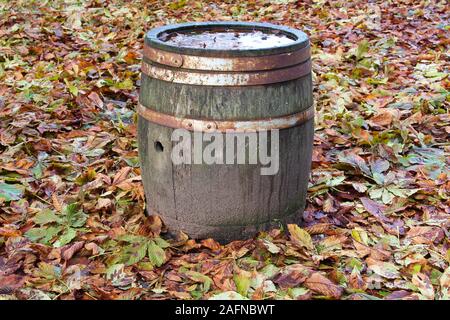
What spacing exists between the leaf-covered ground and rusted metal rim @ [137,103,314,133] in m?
0.52

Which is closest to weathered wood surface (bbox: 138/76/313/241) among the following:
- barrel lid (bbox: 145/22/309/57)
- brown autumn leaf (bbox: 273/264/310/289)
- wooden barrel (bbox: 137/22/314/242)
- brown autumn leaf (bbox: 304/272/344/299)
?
wooden barrel (bbox: 137/22/314/242)

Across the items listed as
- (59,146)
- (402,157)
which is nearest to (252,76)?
(402,157)

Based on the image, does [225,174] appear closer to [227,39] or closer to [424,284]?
[227,39]

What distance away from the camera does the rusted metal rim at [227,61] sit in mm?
2445

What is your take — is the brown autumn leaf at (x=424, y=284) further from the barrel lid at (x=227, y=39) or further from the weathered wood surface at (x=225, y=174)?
the barrel lid at (x=227, y=39)

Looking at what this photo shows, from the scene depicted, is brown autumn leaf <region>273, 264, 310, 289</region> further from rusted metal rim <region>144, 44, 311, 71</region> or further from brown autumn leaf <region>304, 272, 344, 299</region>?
rusted metal rim <region>144, 44, 311, 71</region>

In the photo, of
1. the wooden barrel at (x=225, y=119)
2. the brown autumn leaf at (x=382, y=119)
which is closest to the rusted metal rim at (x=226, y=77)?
the wooden barrel at (x=225, y=119)

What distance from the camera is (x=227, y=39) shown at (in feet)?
9.32

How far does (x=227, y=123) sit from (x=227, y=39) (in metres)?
0.53

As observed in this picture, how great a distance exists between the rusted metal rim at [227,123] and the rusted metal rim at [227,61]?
0.74 ft

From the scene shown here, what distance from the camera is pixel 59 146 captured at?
3883mm

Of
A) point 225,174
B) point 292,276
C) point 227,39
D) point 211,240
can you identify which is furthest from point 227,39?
point 292,276
